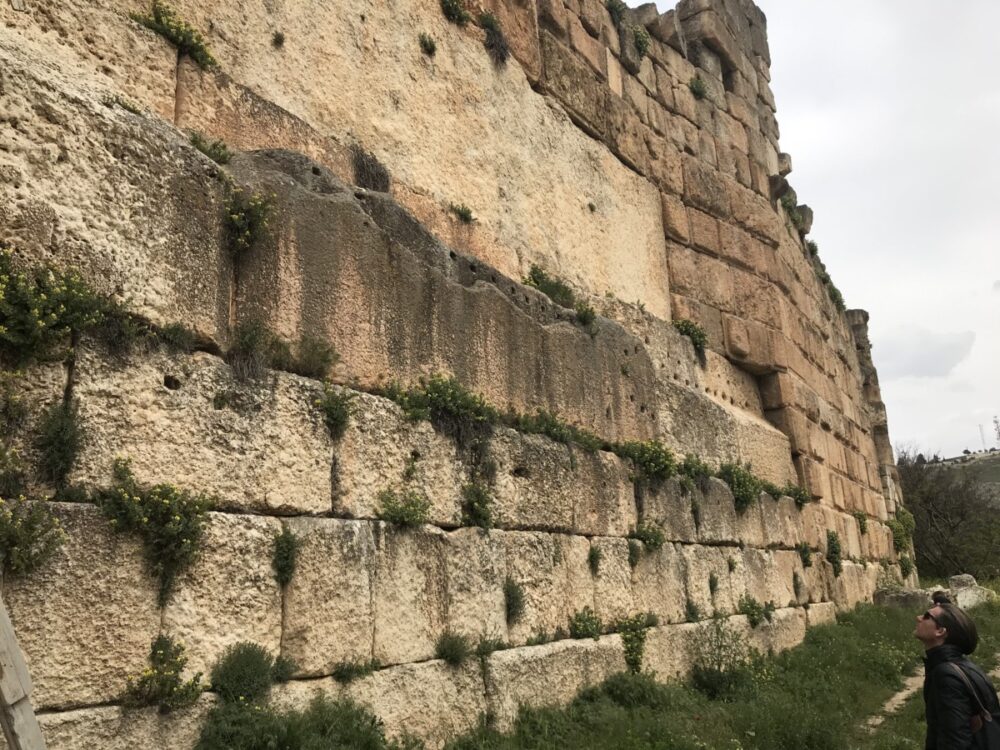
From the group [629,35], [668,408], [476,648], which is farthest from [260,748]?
[629,35]

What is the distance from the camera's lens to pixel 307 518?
4746mm

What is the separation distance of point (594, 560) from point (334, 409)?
3023mm

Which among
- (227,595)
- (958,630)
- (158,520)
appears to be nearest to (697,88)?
(958,630)

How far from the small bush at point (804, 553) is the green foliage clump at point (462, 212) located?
22.4ft

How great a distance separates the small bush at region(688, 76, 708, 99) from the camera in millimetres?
13237

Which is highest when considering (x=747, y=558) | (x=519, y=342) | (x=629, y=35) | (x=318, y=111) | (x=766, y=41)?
(x=766, y=41)

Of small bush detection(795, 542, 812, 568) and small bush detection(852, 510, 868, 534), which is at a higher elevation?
small bush detection(852, 510, 868, 534)

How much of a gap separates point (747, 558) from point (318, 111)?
22.2 feet

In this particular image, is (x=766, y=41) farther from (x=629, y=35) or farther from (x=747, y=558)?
(x=747, y=558)

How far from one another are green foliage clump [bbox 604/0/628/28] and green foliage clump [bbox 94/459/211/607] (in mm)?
9539

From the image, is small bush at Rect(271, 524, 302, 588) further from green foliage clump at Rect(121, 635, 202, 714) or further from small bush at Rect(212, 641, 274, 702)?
green foliage clump at Rect(121, 635, 202, 714)

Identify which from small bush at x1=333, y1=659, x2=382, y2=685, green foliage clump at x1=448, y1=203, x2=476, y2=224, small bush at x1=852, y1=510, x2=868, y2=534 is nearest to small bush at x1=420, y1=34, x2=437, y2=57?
green foliage clump at x1=448, y1=203, x2=476, y2=224

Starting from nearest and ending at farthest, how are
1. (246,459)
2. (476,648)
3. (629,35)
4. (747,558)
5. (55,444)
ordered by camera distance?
(55,444)
(246,459)
(476,648)
(747,558)
(629,35)

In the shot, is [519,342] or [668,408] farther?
[668,408]
